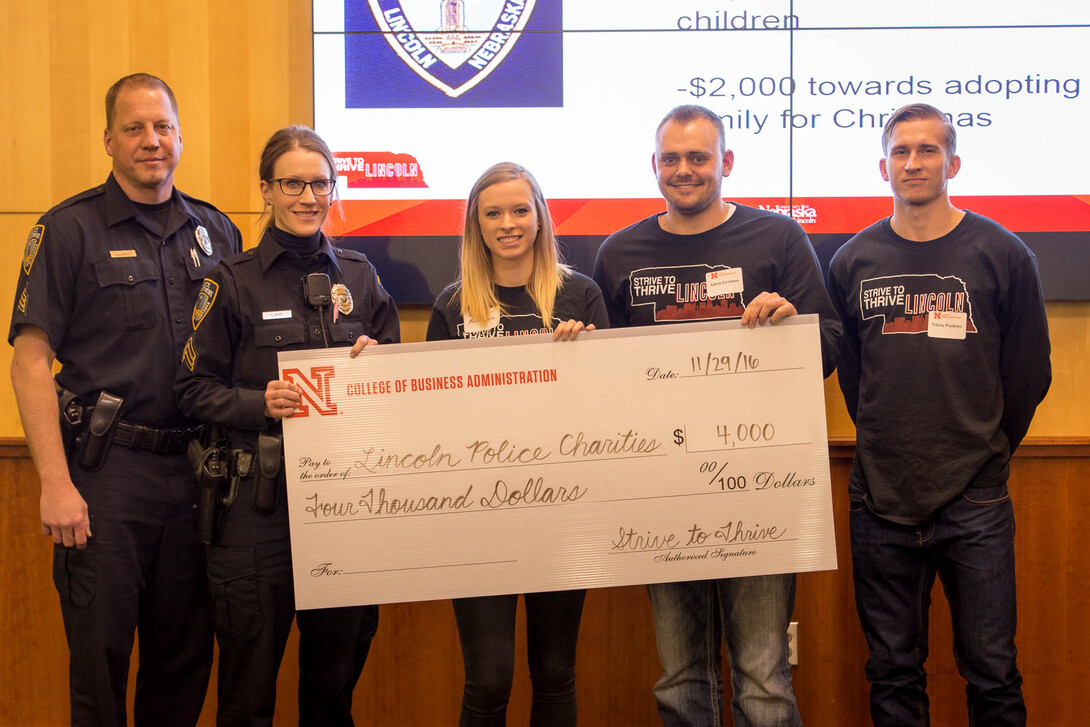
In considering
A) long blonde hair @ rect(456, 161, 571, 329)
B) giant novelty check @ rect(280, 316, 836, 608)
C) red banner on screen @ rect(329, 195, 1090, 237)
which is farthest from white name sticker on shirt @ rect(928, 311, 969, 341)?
long blonde hair @ rect(456, 161, 571, 329)

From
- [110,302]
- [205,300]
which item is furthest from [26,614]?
[205,300]

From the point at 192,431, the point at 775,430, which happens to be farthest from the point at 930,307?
the point at 192,431

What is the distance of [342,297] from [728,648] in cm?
135

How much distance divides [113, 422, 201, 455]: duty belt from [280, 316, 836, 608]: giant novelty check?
1.40ft

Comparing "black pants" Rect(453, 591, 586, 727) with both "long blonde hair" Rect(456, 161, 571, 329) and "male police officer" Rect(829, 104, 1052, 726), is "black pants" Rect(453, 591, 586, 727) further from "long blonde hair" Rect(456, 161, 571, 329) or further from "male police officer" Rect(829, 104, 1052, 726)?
"male police officer" Rect(829, 104, 1052, 726)

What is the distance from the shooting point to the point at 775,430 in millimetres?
1999

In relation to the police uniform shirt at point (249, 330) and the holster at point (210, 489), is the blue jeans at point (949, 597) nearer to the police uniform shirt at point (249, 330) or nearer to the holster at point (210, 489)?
the police uniform shirt at point (249, 330)

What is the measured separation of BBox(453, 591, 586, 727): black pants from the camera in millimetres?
1929

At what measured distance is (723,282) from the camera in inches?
80.7

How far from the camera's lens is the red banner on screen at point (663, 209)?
2684mm

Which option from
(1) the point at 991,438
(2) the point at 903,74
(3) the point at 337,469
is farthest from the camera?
(2) the point at 903,74

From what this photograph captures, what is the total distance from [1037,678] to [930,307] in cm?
157

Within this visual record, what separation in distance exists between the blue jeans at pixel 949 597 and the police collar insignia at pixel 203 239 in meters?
1.98

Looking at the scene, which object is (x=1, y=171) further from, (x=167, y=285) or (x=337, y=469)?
(x=337, y=469)
